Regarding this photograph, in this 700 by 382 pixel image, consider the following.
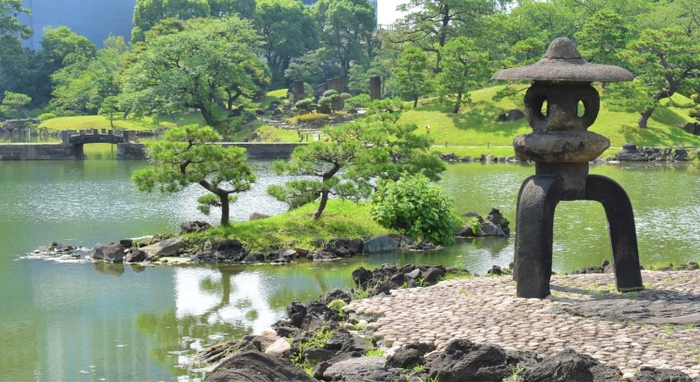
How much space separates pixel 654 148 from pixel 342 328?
127ft

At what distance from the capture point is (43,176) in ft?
135

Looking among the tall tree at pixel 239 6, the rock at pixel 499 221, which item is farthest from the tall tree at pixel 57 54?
the rock at pixel 499 221

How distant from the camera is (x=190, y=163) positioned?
2116 centimetres

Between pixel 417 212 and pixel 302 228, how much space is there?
2.84 metres

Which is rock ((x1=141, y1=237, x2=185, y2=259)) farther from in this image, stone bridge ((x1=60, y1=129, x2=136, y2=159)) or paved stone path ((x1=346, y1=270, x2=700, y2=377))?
stone bridge ((x1=60, y1=129, x2=136, y2=159))

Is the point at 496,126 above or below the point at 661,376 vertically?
above

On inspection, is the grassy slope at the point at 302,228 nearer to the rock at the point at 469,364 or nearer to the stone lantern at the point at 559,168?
the stone lantern at the point at 559,168

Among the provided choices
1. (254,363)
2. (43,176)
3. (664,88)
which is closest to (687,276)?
(254,363)

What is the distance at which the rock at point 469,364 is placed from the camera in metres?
9.27

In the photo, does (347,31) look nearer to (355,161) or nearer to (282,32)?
(282,32)

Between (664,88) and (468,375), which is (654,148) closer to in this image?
(664,88)

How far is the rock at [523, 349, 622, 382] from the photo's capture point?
8766 millimetres

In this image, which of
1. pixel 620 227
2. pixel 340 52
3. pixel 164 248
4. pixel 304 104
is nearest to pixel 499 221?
pixel 164 248

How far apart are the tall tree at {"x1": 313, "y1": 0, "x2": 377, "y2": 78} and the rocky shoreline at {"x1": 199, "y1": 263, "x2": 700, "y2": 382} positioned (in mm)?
73832
